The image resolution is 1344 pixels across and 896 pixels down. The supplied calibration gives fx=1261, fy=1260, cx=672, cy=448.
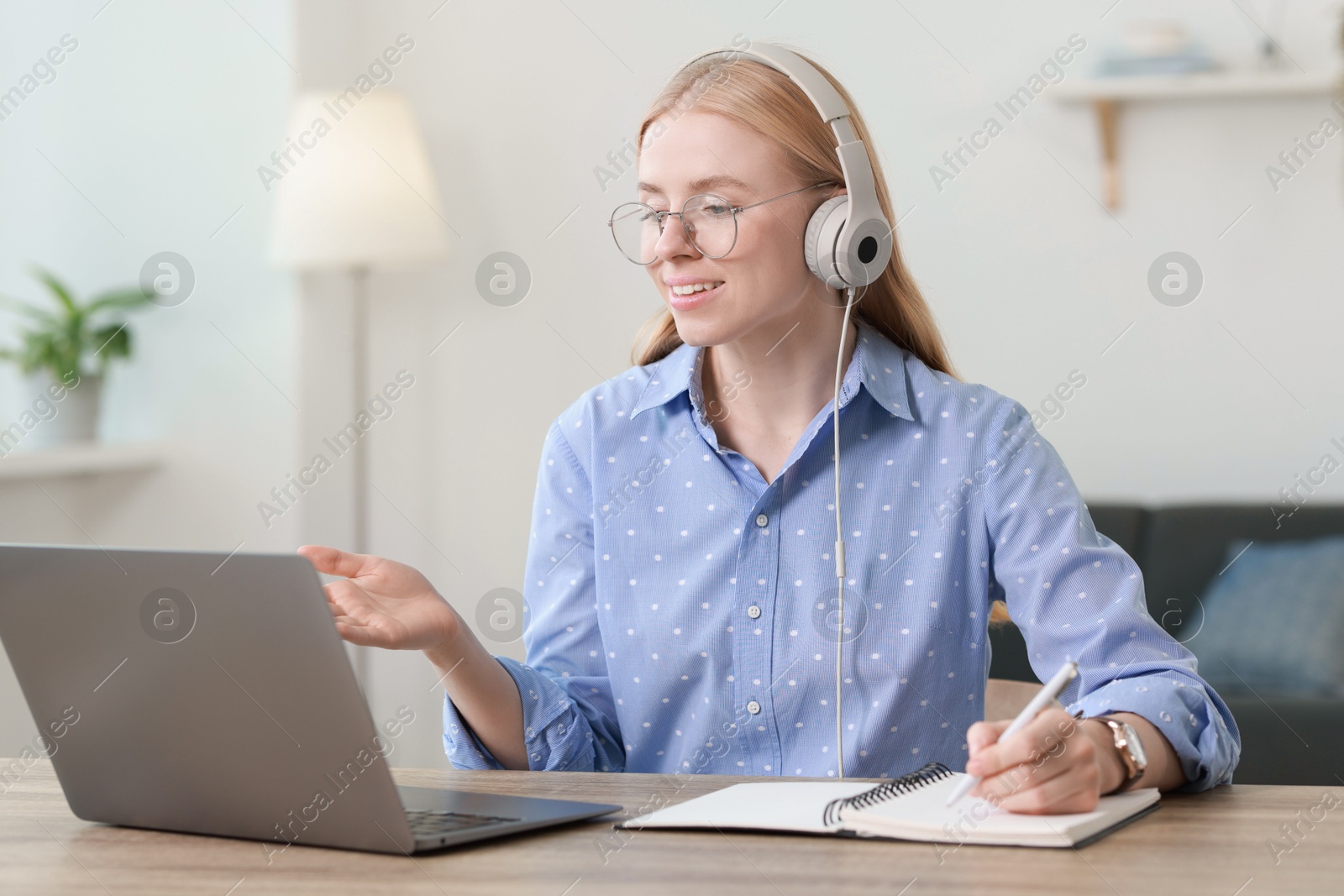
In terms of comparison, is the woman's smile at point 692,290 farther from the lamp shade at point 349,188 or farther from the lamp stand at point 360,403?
the lamp stand at point 360,403

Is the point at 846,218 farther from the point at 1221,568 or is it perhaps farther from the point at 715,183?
the point at 1221,568

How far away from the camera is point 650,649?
1.25m

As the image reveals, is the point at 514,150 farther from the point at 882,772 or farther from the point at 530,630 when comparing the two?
the point at 882,772

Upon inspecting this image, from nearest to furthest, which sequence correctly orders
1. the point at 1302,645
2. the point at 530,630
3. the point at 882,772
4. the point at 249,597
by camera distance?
the point at 249,597 → the point at 882,772 → the point at 530,630 → the point at 1302,645

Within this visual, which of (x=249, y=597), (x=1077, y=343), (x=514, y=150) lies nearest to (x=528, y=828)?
(x=249, y=597)

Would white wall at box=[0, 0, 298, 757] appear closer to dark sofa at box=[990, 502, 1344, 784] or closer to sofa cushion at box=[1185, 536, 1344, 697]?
dark sofa at box=[990, 502, 1344, 784]

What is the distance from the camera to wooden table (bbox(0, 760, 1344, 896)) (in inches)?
28.0

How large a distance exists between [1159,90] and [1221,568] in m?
1.05

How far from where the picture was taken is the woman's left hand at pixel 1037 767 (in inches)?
31.4

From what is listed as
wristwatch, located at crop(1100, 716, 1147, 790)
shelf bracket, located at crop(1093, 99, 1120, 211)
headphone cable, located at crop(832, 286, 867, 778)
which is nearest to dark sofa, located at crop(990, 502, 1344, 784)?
shelf bracket, located at crop(1093, 99, 1120, 211)

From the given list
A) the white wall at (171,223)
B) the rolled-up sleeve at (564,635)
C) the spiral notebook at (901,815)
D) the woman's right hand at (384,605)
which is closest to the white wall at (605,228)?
the white wall at (171,223)

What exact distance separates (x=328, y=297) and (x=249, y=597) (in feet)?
7.93

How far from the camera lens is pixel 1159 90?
9.05 ft

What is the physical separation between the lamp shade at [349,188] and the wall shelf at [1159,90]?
1462 millimetres
